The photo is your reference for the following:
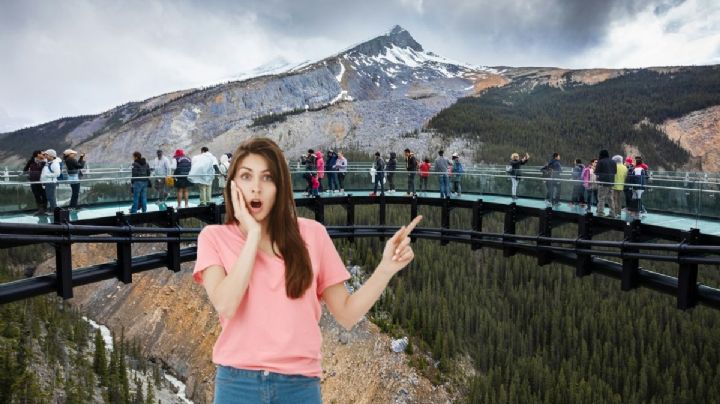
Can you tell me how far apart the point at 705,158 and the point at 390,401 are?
245 ft

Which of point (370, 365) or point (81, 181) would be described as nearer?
point (81, 181)

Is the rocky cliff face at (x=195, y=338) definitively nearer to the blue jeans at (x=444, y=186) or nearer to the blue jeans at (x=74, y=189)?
the blue jeans at (x=444, y=186)

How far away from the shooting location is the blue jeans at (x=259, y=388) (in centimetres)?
196

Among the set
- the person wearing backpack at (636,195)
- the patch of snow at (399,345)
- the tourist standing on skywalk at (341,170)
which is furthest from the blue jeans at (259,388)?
→ the patch of snow at (399,345)

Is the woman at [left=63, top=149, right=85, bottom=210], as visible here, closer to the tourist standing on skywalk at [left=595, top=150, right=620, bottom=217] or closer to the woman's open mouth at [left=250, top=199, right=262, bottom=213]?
the woman's open mouth at [left=250, top=199, right=262, bottom=213]

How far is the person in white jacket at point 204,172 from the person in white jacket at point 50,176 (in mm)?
3441

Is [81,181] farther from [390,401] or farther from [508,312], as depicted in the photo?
[508,312]

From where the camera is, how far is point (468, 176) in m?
23.0

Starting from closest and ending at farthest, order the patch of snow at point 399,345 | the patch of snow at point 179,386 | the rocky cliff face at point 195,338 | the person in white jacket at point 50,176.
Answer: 1. the person in white jacket at point 50,176
2. the rocky cliff face at point 195,338
3. the patch of snow at point 179,386
4. the patch of snow at point 399,345

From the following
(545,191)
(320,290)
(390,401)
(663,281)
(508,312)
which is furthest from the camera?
(508,312)

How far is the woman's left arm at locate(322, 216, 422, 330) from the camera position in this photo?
2.19 meters

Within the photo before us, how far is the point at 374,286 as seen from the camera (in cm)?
226

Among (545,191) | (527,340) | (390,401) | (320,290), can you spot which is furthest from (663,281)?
(527,340)

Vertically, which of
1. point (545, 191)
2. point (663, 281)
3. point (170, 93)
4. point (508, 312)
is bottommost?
point (508, 312)
